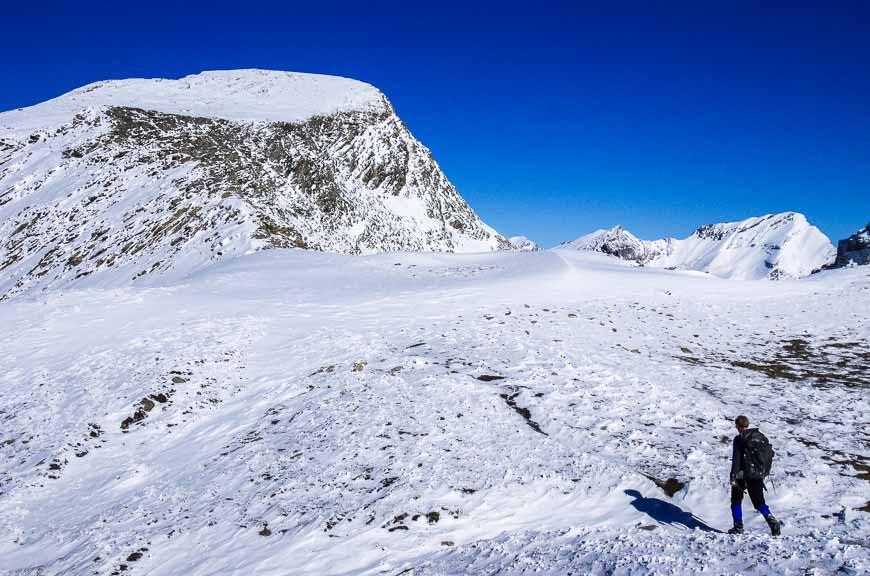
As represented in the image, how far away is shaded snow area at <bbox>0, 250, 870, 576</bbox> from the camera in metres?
8.27

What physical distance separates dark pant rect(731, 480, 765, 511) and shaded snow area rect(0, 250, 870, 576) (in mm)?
453

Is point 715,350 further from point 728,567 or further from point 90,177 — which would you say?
point 90,177

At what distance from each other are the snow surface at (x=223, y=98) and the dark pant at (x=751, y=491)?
7778cm

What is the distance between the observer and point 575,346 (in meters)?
18.2

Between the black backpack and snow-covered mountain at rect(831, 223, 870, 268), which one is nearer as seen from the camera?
the black backpack

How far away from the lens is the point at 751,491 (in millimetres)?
8352

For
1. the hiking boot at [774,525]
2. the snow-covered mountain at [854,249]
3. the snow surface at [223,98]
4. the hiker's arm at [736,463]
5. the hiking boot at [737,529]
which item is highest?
the snow surface at [223,98]

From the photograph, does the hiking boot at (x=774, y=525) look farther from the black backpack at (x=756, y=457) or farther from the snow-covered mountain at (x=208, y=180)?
the snow-covered mountain at (x=208, y=180)

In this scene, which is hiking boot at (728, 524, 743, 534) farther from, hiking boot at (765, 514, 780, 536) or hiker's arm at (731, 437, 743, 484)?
hiker's arm at (731, 437, 743, 484)

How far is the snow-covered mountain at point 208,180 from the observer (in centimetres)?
4291

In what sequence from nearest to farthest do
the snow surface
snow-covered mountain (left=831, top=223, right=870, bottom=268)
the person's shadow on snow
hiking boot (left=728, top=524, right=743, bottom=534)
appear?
hiking boot (left=728, top=524, right=743, bottom=534) → the person's shadow on snow → snow-covered mountain (left=831, top=223, right=870, bottom=268) → the snow surface

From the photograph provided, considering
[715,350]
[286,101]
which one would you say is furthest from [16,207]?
[715,350]

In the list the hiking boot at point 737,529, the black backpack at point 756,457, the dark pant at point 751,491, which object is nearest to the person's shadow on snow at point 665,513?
the hiking boot at point 737,529

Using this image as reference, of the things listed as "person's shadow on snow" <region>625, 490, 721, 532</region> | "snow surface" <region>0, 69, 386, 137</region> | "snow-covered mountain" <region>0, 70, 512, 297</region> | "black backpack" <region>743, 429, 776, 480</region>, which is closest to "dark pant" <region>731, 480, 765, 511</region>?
Answer: "black backpack" <region>743, 429, 776, 480</region>
